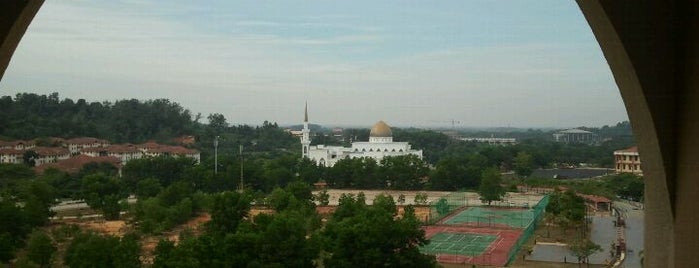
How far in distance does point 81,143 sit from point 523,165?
17662 mm

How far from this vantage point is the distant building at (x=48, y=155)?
1986 centimetres

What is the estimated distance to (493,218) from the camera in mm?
15047

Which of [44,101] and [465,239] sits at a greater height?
[44,101]

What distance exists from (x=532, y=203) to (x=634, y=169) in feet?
11.4

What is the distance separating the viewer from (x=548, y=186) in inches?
Answer: 763

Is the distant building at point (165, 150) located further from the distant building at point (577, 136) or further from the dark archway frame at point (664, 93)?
the distant building at point (577, 136)

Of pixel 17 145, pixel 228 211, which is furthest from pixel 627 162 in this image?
pixel 17 145

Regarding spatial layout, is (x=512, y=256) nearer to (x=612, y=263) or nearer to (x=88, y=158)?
(x=612, y=263)

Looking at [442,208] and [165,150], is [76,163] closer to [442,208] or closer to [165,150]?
[165,150]

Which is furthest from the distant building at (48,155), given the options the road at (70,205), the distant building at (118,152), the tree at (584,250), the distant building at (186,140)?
the tree at (584,250)

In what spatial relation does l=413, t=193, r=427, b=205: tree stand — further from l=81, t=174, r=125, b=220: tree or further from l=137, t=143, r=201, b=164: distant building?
l=137, t=143, r=201, b=164: distant building

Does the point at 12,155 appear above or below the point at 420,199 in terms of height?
above

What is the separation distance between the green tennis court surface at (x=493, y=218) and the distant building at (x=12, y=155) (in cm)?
1332

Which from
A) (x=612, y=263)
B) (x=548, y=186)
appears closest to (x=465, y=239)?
(x=612, y=263)
